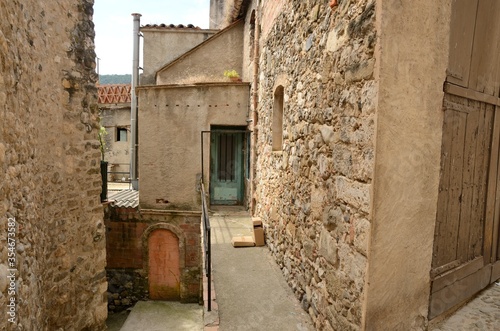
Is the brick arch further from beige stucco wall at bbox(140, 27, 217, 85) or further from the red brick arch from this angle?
beige stucco wall at bbox(140, 27, 217, 85)

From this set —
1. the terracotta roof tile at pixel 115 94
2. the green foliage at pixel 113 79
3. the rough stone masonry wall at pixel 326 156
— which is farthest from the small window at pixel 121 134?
the green foliage at pixel 113 79

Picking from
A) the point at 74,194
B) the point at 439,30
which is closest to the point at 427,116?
the point at 439,30

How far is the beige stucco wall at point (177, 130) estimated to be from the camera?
766cm

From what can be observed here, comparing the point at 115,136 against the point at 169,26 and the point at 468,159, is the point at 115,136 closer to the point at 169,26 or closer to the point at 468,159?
the point at 169,26

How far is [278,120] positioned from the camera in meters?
4.96

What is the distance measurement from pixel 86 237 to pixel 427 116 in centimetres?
455

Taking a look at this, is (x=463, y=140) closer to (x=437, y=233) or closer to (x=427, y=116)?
(x=427, y=116)

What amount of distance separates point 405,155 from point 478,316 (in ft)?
5.61

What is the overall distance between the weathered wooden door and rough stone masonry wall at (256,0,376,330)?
27.6 inches

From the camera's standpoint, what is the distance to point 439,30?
7.09 feet

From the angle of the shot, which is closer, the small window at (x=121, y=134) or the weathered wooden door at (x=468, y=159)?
the weathered wooden door at (x=468, y=159)

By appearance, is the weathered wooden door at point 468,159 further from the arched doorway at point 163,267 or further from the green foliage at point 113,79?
the green foliage at point 113,79

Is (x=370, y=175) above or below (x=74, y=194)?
above

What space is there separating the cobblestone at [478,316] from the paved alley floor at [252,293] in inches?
48.2
